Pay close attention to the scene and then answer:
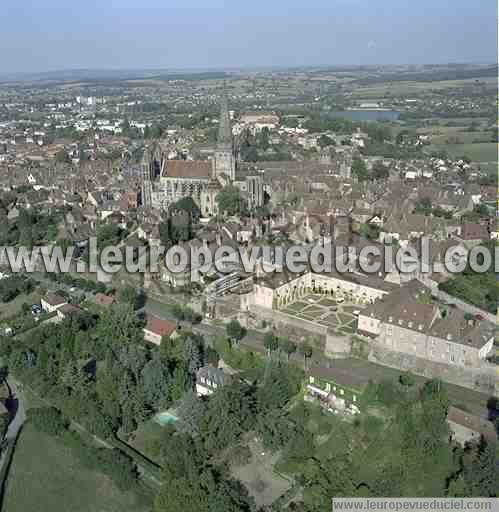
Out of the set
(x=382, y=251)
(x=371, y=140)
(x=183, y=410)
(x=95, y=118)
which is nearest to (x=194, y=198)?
(x=382, y=251)

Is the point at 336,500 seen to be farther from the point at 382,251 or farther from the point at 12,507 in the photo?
the point at 382,251

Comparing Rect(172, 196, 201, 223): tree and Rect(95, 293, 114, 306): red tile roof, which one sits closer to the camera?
Rect(95, 293, 114, 306): red tile roof

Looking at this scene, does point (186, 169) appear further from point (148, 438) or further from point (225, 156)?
point (148, 438)

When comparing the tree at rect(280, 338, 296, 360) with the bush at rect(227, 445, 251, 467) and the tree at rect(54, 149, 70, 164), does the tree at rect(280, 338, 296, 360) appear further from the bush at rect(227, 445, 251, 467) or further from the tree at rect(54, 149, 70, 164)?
the tree at rect(54, 149, 70, 164)

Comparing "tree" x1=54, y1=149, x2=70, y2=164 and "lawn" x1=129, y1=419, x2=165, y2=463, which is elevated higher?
"tree" x1=54, y1=149, x2=70, y2=164

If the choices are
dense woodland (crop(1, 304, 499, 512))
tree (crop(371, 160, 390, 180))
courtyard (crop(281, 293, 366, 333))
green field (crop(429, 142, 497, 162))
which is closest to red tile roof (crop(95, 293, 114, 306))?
dense woodland (crop(1, 304, 499, 512))

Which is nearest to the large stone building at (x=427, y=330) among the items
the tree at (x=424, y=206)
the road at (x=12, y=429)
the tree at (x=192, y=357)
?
the tree at (x=192, y=357)
